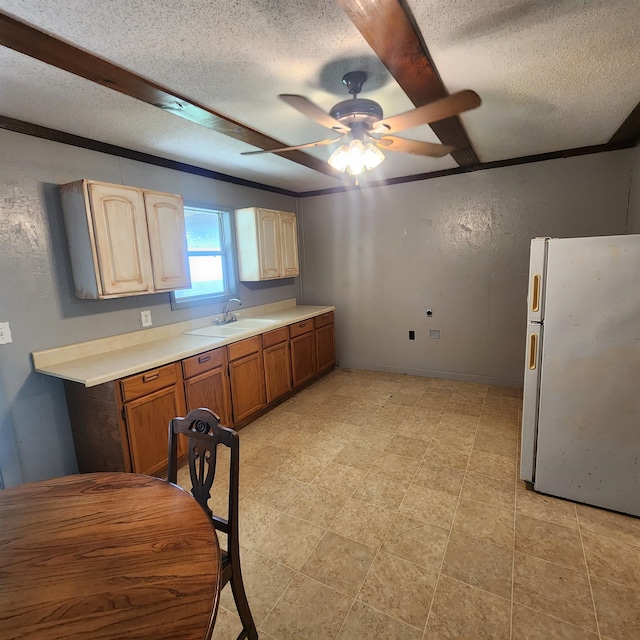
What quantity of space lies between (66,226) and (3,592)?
7.33 feet

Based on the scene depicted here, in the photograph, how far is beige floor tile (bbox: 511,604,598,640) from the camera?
140cm

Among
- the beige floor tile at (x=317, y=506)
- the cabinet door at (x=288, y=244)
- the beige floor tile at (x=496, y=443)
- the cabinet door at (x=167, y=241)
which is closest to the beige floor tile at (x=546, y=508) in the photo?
the beige floor tile at (x=496, y=443)

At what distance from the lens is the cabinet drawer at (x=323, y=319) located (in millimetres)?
4324

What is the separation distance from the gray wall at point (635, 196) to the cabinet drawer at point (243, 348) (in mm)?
3447

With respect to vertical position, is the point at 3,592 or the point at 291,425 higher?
the point at 3,592

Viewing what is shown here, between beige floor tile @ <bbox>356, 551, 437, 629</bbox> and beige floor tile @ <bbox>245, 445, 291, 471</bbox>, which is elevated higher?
beige floor tile @ <bbox>245, 445, 291, 471</bbox>

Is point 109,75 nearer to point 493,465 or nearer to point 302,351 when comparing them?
point 302,351

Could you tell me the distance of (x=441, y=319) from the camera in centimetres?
420

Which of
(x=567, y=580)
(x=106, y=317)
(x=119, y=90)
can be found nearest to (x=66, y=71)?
(x=119, y=90)

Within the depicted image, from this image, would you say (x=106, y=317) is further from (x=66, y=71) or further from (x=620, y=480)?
(x=620, y=480)

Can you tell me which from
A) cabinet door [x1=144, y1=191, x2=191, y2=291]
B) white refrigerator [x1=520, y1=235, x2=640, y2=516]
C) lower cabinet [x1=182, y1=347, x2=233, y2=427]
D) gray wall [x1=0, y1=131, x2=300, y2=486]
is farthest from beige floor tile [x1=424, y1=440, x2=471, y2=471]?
gray wall [x1=0, y1=131, x2=300, y2=486]

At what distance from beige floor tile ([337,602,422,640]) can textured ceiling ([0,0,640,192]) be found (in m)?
2.44

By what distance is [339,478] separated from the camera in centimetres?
248

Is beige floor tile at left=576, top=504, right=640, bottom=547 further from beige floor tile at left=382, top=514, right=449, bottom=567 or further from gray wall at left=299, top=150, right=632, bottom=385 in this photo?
gray wall at left=299, top=150, right=632, bottom=385
